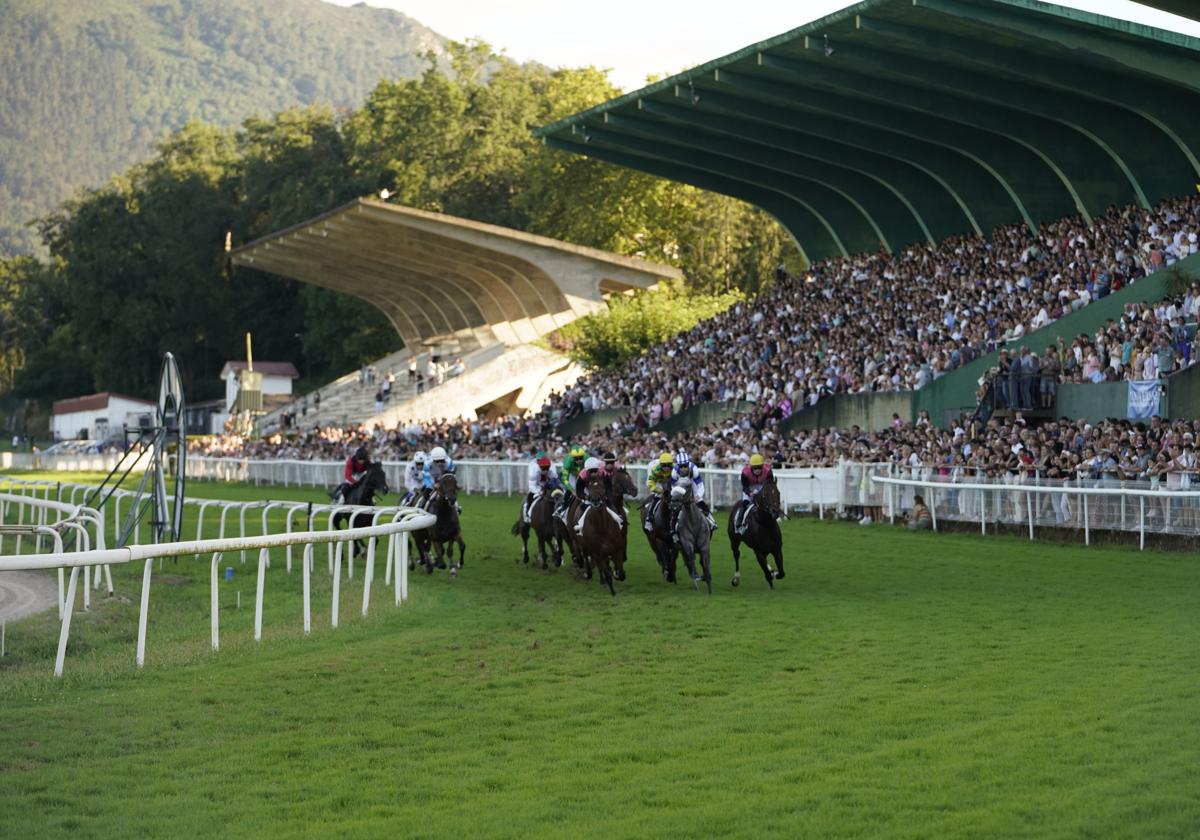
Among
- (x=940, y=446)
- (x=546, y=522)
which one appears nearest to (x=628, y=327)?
(x=940, y=446)

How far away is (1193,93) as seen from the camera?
2836 centimetres

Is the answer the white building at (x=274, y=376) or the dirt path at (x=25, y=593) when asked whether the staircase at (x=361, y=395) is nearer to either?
the white building at (x=274, y=376)

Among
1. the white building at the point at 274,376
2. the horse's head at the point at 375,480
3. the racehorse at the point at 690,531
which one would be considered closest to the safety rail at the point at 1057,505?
the racehorse at the point at 690,531

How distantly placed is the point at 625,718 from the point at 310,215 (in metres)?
71.4

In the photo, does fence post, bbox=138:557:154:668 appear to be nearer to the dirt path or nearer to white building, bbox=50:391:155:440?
the dirt path

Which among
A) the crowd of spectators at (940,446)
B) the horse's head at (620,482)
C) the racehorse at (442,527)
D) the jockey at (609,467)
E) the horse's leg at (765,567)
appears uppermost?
the crowd of spectators at (940,446)

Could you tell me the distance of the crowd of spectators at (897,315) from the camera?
28.2m

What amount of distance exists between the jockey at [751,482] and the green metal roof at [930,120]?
12702 millimetres

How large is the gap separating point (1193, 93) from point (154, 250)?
67693mm

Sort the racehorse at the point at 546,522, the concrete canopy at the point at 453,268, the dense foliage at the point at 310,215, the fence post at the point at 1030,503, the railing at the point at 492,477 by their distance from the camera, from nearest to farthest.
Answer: the racehorse at the point at 546,522 → the fence post at the point at 1030,503 → the railing at the point at 492,477 → the concrete canopy at the point at 453,268 → the dense foliage at the point at 310,215

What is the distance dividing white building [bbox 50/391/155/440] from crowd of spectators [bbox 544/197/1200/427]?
36508 millimetres

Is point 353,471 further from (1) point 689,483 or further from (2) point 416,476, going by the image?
(1) point 689,483

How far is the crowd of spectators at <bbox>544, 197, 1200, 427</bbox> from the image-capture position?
2823cm

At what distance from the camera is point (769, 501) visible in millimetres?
16688
